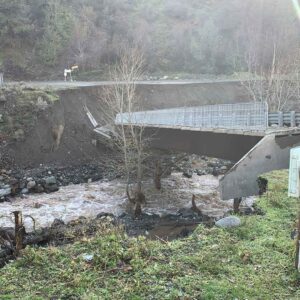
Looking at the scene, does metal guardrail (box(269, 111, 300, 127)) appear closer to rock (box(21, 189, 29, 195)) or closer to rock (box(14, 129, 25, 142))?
rock (box(21, 189, 29, 195))

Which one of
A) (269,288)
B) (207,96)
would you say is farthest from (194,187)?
(207,96)

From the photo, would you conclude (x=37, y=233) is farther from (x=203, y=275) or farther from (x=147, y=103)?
(x=147, y=103)

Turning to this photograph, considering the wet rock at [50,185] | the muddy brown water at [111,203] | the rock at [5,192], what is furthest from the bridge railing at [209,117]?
the rock at [5,192]

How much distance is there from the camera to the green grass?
735 cm

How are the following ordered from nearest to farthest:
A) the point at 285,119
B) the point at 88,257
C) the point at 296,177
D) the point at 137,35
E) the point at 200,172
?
the point at 296,177, the point at 88,257, the point at 285,119, the point at 200,172, the point at 137,35

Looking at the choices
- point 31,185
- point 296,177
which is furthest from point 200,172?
point 296,177

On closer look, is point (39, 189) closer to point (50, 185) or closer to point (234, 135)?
point (50, 185)

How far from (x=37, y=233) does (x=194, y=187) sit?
12.7 meters

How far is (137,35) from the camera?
54.5 meters

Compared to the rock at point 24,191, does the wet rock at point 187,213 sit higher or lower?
lower

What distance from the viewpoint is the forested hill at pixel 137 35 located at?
151ft

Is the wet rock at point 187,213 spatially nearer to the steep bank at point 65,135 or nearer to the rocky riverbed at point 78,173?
the rocky riverbed at point 78,173


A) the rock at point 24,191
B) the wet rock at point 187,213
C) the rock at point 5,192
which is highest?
the rock at point 5,192

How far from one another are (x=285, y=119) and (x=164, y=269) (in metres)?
15.6
